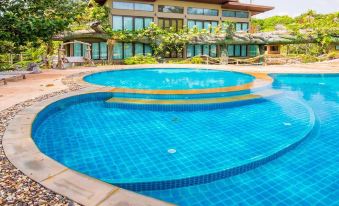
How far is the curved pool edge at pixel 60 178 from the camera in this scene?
311 cm

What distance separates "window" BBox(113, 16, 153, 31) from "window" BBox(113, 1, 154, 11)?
2.92 feet

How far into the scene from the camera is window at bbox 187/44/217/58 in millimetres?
31109

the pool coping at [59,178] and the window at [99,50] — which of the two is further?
the window at [99,50]

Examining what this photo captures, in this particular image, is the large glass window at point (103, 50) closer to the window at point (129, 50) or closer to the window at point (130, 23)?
the window at point (129, 50)

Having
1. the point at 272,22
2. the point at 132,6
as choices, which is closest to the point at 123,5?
the point at 132,6

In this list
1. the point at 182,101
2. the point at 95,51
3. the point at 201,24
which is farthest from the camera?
the point at 201,24

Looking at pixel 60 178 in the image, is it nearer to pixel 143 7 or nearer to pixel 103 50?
pixel 103 50

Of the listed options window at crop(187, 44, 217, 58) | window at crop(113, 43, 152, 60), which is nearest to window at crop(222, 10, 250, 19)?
window at crop(187, 44, 217, 58)

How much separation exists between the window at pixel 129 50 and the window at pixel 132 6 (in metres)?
3.41

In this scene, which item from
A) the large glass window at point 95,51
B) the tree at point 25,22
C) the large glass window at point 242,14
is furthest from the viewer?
the large glass window at point 242,14

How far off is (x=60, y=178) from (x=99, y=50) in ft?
79.8

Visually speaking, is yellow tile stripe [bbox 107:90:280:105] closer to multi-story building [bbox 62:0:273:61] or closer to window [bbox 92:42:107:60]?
multi-story building [bbox 62:0:273:61]

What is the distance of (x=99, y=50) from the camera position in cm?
2662

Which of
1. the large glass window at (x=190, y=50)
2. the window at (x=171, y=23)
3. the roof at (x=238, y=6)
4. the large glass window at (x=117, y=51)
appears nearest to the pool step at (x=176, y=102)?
the large glass window at (x=117, y=51)
